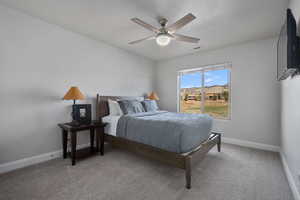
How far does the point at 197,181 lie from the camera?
1.90 meters

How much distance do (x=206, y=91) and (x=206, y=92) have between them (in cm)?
3

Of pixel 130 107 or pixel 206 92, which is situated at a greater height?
pixel 206 92

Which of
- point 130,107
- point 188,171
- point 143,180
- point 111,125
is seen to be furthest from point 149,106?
point 188,171

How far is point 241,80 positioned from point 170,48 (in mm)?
2047

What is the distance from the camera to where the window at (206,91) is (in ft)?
12.3

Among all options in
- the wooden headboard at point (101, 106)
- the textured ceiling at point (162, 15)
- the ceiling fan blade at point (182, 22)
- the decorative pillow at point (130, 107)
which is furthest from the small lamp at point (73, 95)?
the ceiling fan blade at point (182, 22)

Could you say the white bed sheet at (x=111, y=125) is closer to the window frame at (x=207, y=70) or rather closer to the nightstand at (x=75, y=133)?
the nightstand at (x=75, y=133)

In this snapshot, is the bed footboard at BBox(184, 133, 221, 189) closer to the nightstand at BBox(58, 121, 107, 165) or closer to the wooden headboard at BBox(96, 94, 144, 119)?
the nightstand at BBox(58, 121, 107, 165)

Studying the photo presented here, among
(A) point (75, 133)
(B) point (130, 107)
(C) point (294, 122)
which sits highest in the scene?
(B) point (130, 107)

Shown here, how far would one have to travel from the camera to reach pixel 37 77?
7.88 ft

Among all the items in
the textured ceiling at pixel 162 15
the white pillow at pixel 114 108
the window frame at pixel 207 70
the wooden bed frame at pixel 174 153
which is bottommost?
the wooden bed frame at pixel 174 153

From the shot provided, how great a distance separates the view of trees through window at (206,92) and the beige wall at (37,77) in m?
2.77

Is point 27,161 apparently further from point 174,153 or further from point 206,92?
point 206,92

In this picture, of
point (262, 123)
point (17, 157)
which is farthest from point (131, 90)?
point (262, 123)
